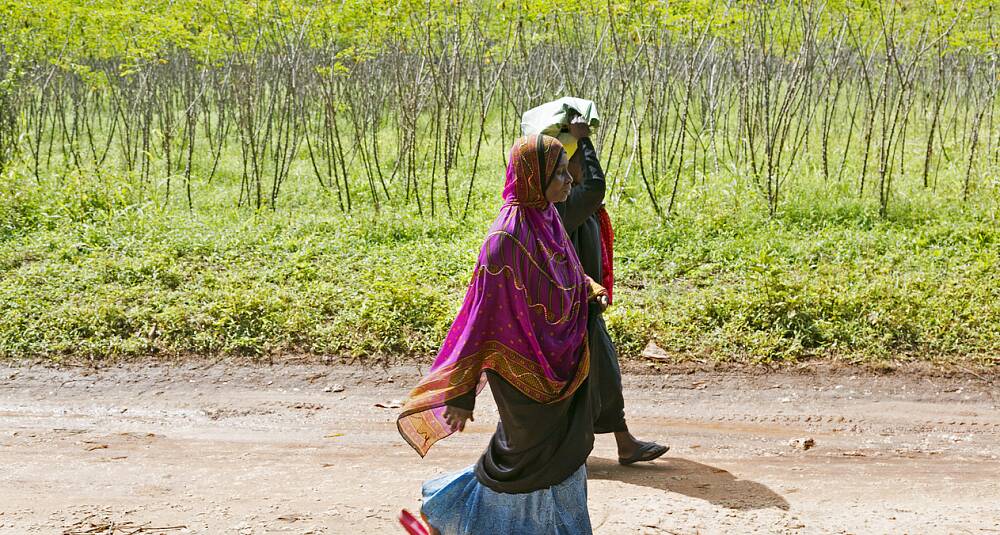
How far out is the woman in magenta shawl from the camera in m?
2.30

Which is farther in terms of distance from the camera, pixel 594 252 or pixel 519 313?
pixel 594 252

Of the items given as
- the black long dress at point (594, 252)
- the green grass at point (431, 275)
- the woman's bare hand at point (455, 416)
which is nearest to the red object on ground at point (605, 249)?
the black long dress at point (594, 252)

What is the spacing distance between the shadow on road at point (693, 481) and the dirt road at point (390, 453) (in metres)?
0.01

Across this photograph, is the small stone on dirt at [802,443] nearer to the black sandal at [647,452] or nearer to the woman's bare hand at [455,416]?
the black sandal at [647,452]

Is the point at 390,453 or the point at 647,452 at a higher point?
the point at 647,452

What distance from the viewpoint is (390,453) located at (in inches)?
141

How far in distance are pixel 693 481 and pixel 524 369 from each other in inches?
49.9

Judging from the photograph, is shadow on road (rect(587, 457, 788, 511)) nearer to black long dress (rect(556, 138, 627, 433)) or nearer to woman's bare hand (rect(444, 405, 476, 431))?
black long dress (rect(556, 138, 627, 433))

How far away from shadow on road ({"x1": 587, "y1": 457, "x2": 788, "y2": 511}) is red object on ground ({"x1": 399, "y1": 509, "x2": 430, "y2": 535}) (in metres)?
0.90

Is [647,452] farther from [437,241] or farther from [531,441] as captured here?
[437,241]

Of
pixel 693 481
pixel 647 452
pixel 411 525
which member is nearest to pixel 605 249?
pixel 647 452

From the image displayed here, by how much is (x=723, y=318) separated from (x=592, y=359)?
2.51 metres

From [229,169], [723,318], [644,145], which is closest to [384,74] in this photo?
[229,169]

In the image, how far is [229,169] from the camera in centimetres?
923
